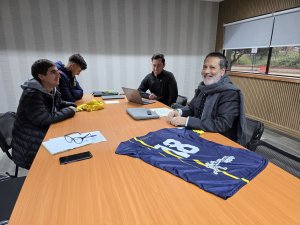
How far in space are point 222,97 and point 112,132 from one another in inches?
33.8

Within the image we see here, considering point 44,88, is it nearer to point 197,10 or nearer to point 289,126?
point 289,126

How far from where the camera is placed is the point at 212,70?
160 centimetres

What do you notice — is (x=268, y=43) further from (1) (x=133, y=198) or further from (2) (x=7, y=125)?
(2) (x=7, y=125)

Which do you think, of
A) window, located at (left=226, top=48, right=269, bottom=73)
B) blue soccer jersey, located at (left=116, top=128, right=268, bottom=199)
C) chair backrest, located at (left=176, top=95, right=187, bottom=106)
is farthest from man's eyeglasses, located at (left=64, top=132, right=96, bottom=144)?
window, located at (left=226, top=48, right=269, bottom=73)

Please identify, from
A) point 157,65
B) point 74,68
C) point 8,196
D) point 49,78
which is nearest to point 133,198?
point 8,196

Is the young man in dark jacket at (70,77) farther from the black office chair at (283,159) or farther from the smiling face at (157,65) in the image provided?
the black office chair at (283,159)

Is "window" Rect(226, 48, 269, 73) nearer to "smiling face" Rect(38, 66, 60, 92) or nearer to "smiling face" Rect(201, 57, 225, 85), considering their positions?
"smiling face" Rect(201, 57, 225, 85)

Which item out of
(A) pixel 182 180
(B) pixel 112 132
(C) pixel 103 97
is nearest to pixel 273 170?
(A) pixel 182 180

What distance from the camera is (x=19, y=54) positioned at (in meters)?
4.09

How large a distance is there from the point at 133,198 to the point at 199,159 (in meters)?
0.41

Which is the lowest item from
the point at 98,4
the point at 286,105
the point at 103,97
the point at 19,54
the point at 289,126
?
the point at 289,126

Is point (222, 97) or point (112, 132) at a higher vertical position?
point (222, 97)

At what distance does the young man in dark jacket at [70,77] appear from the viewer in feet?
7.97

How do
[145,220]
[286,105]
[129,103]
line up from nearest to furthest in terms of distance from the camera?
[145,220] → [129,103] → [286,105]
